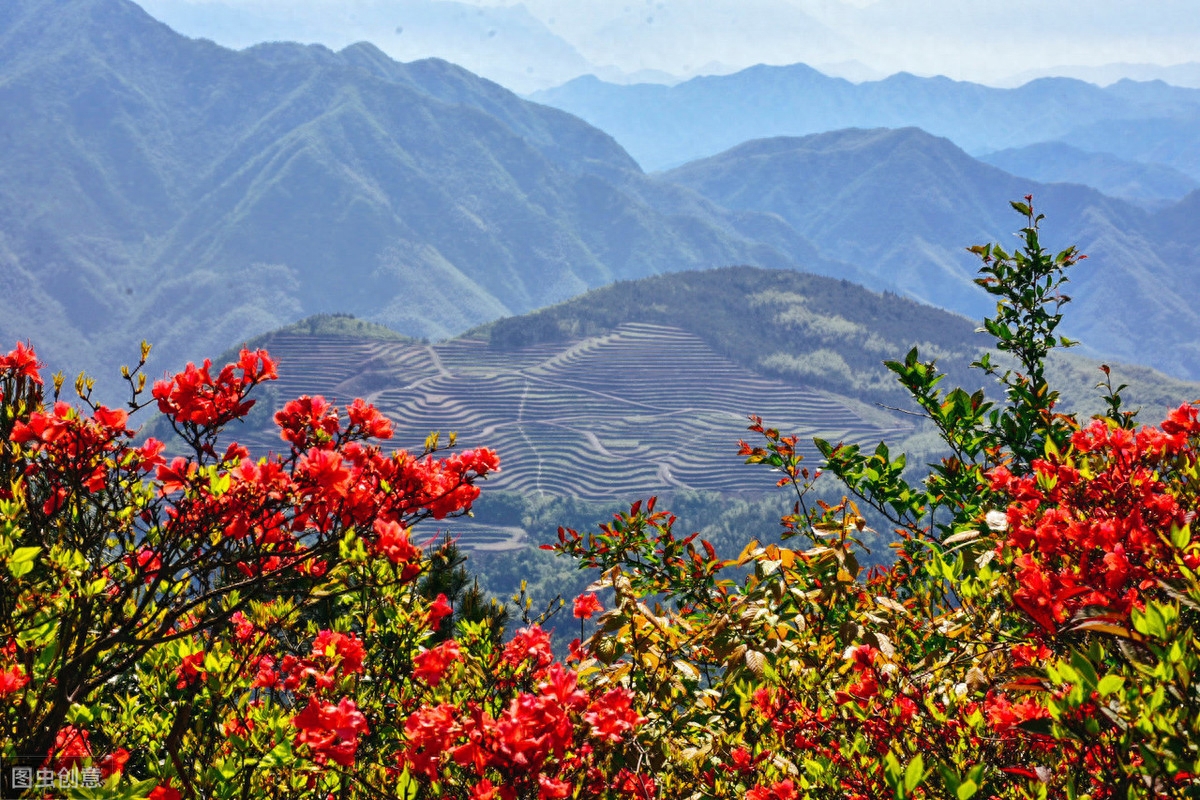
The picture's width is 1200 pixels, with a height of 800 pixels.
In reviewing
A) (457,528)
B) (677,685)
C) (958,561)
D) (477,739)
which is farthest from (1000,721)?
(457,528)

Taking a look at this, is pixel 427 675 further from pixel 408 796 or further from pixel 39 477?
pixel 39 477

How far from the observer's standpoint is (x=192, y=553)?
99.8 inches

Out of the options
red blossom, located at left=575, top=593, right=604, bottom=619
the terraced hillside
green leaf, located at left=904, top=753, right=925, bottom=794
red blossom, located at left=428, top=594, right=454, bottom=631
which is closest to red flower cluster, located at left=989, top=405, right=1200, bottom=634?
green leaf, located at left=904, top=753, right=925, bottom=794

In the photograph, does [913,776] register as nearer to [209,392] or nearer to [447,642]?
[447,642]

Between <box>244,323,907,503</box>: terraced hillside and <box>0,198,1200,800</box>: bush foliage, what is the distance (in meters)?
107

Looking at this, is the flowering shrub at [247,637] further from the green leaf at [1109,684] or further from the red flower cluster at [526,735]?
the green leaf at [1109,684]

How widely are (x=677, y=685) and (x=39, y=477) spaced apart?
219cm

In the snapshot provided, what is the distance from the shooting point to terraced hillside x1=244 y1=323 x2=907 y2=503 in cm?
12144

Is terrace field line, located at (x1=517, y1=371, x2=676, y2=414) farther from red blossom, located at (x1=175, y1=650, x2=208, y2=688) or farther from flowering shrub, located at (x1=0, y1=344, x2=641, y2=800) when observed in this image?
red blossom, located at (x1=175, y1=650, x2=208, y2=688)

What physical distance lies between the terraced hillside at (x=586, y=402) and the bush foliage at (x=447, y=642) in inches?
4214

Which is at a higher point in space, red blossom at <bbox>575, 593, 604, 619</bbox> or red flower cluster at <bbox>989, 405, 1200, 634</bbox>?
red flower cluster at <bbox>989, 405, 1200, 634</bbox>

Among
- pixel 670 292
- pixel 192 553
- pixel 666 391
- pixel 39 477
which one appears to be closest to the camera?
pixel 192 553

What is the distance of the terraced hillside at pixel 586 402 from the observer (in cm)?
12144

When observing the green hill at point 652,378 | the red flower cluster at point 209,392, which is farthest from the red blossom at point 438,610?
the green hill at point 652,378
